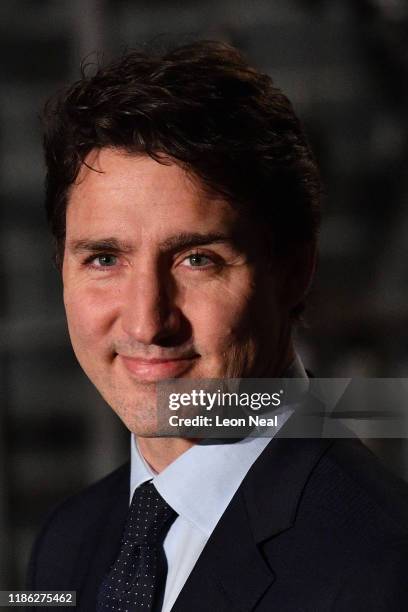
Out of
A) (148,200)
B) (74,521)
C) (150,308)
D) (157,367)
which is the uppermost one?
(148,200)

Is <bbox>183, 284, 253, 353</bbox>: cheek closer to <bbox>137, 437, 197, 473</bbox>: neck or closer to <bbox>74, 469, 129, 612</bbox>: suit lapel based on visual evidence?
<bbox>137, 437, 197, 473</bbox>: neck

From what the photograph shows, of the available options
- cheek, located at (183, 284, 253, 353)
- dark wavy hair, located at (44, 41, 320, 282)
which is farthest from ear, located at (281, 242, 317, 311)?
cheek, located at (183, 284, 253, 353)

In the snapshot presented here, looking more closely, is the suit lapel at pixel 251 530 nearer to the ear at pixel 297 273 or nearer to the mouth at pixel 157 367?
the mouth at pixel 157 367

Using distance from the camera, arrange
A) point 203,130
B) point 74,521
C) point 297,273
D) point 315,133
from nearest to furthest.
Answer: point 203,130 → point 297,273 → point 74,521 → point 315,133

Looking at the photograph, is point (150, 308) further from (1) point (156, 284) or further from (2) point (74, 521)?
(2) point (74, 521)

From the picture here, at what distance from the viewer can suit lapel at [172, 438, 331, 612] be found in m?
1.16

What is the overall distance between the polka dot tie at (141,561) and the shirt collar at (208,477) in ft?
0.13

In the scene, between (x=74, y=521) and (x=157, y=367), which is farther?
(x=74, y=521)

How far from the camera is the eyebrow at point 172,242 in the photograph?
124 centimetres

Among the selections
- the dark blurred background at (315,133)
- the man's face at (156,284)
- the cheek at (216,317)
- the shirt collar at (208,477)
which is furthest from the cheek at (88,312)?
the dark blurred background at (315,133)

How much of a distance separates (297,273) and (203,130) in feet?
1.05

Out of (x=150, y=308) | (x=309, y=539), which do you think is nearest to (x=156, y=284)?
(x=150, y=308)

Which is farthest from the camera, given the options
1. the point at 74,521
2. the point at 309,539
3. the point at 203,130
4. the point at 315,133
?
the point at 315,133

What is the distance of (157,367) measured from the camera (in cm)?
129
